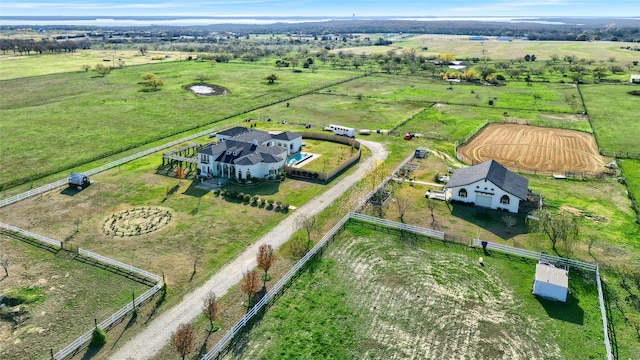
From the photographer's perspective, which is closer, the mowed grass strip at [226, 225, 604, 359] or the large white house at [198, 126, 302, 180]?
the mowed grass strip at [226, 225, 604, 359]

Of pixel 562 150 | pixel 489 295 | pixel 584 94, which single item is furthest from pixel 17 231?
pixel 584 94

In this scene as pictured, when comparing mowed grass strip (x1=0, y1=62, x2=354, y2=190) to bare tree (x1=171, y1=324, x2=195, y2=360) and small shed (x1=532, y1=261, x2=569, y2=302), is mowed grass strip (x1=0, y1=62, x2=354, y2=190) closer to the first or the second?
bare tree (x1=171, y1=324, x2=195, y2=360)

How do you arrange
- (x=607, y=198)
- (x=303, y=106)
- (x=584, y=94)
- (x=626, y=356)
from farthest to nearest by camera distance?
(x=584, y=94), (x=303, y=106), (x=607, y=198), (x=626, y=356)

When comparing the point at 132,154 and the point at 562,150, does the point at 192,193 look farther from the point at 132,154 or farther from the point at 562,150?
the point at 562,150

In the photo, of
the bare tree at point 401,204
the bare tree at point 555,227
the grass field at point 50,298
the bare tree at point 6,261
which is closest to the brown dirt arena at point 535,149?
the bare tree at point 555,227

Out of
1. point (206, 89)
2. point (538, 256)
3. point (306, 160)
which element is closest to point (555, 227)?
point (538, 256)

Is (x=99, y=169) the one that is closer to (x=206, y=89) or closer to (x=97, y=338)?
(x=97, y=338)

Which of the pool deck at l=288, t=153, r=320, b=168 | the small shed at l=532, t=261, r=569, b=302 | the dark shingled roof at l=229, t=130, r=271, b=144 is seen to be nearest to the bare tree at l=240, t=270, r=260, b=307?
the small shed at l=532, t=261, r=569, b=302
